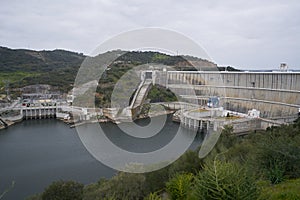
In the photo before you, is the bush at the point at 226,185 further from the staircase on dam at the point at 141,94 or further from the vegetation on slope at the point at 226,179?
the staircase on dam at the point at 141,94

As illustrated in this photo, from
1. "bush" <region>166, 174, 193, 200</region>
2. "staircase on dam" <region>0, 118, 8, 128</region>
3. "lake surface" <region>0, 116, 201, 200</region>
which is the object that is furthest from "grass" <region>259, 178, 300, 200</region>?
"staircase on dam" <region>0, 118, 8, 128</region>

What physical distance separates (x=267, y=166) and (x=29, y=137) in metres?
9.98

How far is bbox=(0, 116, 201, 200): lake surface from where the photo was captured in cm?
652

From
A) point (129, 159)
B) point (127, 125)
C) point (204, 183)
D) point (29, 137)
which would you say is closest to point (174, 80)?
point (127, 125)

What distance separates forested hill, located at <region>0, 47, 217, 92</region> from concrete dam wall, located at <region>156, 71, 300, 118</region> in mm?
1382

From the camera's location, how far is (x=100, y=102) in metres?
15.5

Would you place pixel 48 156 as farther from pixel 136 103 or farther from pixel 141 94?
pixel 141 94

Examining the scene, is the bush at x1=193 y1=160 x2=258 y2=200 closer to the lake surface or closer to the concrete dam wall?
the lake surface

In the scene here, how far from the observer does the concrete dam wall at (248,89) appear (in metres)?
11.2

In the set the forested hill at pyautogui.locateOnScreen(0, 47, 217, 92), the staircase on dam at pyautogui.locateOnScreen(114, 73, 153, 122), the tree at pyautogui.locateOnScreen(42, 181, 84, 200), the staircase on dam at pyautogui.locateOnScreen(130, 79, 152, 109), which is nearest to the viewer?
the tree at pyautogui.locateOnScreen(42, 181, 84, 200)

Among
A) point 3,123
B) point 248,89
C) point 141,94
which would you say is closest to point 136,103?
point 141,94

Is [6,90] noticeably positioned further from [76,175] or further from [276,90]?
[276,90]

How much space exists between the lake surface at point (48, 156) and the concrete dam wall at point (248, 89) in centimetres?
382

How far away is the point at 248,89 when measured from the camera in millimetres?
13508
